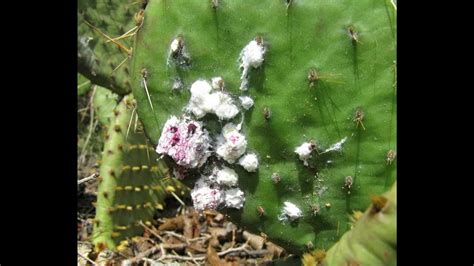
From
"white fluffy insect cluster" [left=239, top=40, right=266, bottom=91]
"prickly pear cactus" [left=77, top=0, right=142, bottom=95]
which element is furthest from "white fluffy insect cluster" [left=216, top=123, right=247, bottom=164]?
"prickly pear cactus" [left=77, top=0, right=142, bottom=95]

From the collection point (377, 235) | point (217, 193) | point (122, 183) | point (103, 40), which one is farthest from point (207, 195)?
point (103, 40)

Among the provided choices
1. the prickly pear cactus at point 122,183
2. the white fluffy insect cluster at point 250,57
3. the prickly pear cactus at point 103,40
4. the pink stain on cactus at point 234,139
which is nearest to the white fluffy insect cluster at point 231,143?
the pink stain on cactus at point 234,139

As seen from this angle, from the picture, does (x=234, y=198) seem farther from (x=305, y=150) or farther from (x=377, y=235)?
(x=377, y=235)

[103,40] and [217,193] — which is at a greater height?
[103,40]
